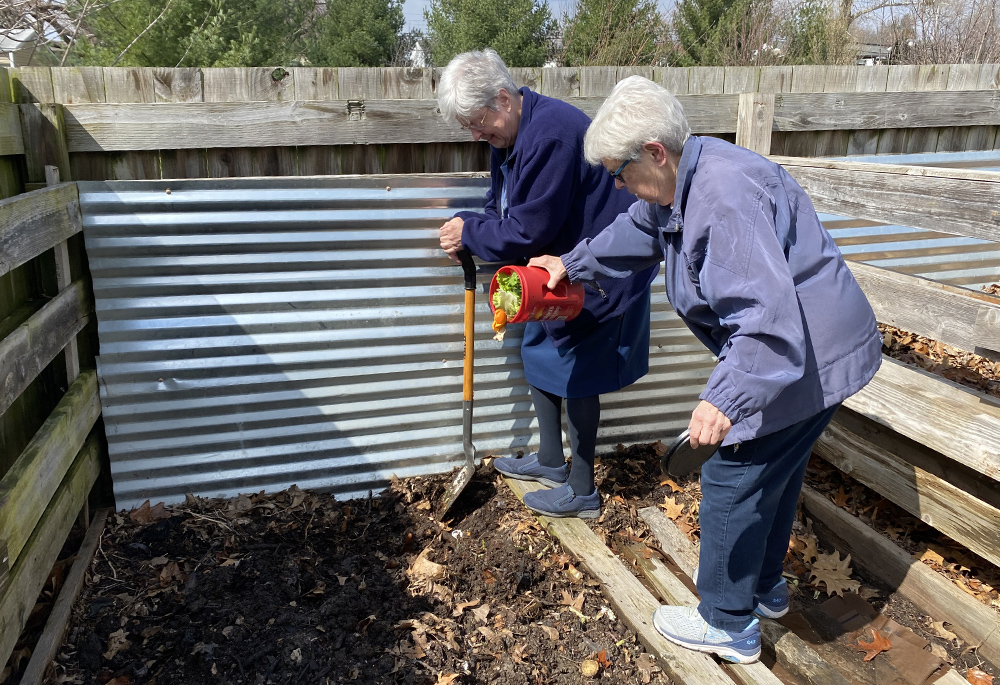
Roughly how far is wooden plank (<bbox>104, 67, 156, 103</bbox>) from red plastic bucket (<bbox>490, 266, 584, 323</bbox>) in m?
1.93

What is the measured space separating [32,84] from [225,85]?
84 centimetres

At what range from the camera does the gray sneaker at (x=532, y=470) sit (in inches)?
164

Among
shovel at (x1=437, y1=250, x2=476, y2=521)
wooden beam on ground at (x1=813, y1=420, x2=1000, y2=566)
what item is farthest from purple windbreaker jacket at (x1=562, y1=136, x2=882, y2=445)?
shovel at (x1=437, y1=250, x2=476, y2=521)

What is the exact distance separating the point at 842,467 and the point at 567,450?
1603 mm

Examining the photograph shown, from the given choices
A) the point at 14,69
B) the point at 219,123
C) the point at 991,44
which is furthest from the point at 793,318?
the point at 991,44

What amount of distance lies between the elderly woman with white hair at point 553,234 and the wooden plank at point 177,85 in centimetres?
125

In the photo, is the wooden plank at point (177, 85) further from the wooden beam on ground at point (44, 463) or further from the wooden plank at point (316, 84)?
the wooden beam on ground at point (44, 463)

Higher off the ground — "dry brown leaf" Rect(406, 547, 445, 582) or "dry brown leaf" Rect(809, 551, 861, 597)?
"dry brown leaf" Rect(406, 547, 445, 582)

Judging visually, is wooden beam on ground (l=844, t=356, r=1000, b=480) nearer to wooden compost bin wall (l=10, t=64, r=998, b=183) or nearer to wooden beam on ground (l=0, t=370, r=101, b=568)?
wooden compost bin wall (l=10, t=64, r=998, b=183)

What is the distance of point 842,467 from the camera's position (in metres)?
4.11

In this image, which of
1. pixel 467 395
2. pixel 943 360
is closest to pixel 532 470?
pixel 467 395

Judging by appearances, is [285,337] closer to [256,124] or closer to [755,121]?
[256,124]

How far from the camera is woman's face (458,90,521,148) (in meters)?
3.29

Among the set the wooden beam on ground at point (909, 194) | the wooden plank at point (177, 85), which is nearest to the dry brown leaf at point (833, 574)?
the wooden beam on ground at point (909, 194)
